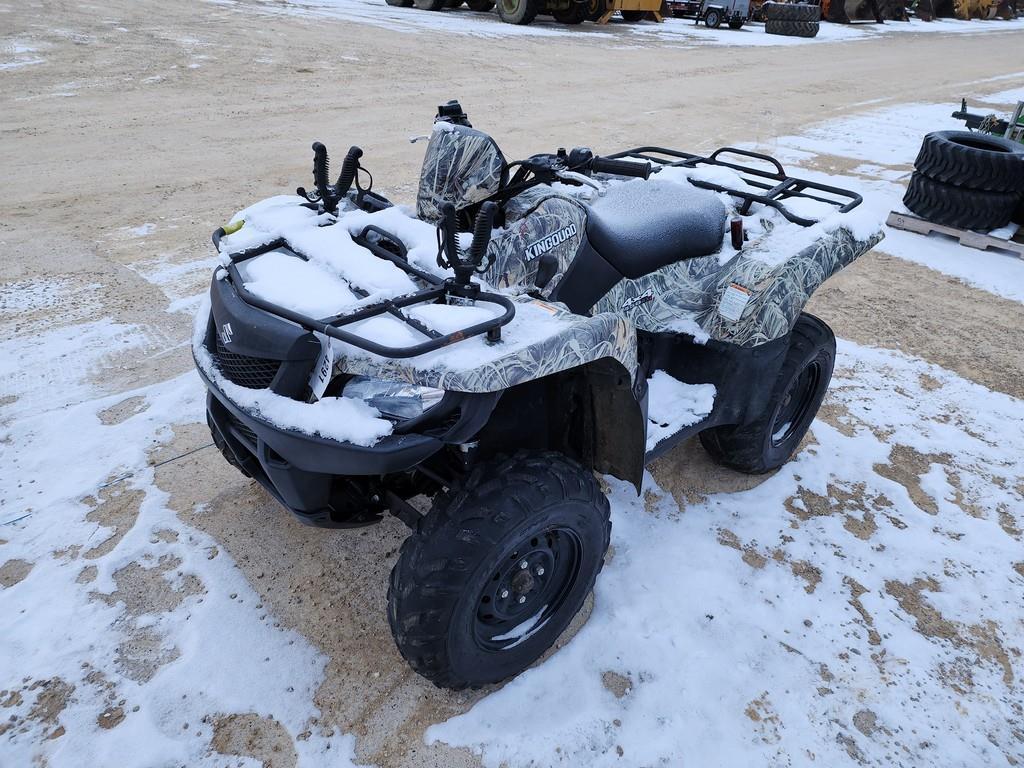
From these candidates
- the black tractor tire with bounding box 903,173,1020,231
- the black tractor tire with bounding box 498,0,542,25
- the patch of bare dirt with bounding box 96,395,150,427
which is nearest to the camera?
the patch of bare dirt with bounding box 96,395,150,427

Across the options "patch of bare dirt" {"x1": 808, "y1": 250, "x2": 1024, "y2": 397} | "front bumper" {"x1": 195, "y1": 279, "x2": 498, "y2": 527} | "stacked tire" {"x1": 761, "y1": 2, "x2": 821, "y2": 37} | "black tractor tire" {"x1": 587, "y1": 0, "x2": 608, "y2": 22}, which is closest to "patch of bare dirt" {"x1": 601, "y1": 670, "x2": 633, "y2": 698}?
"front bumper" {"x1": 195, "y1": 279, "x2": 498, "y2": 527}

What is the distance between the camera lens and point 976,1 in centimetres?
3416

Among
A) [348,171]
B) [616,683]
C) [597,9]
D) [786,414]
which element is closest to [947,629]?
[786,414]

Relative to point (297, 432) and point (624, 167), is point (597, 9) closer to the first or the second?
point (624, 167)

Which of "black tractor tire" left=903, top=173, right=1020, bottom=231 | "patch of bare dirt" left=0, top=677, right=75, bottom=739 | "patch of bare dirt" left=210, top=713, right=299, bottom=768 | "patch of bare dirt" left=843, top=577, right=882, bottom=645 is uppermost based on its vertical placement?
"black tractor tire" left=903, top=173, right=1020, bottom=231

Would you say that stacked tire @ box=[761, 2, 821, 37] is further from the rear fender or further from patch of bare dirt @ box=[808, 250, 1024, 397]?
the rear fender

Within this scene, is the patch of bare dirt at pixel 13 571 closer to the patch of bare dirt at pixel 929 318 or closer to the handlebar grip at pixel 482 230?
the handlebar grip at pixel 482 230

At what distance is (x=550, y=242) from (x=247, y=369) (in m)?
1.12

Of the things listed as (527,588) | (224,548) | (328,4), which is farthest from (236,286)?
(328,4)

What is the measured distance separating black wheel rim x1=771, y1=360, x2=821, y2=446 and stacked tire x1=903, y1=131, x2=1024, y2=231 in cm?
399

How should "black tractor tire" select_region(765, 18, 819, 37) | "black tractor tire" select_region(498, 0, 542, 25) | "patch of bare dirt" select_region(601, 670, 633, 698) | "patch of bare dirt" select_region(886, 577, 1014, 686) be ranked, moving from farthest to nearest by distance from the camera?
"black tractor tire" select_region(765, 18, 819, 37)
"black tractor tire" select_region(498, 0, 542, 25)
"patch of bare dirt" select_region(886, 577, 1014, 686)
"patch of bare dirt" select_region(601, 670, 633, 698)

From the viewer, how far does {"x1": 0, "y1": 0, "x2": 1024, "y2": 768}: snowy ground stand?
2.34m

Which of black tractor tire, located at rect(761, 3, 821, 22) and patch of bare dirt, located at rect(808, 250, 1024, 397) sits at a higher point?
black tractor tire, located at rect(761, 3, 821, 22)

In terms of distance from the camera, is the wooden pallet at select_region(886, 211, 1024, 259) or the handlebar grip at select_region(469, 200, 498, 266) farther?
the wooden pallet at select_region(886, 211, 1024, 259)
